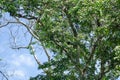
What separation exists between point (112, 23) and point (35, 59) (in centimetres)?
1256

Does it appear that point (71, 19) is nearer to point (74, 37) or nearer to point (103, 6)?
point (74, 37)

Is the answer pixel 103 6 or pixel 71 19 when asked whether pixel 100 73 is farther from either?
pixel 103 6

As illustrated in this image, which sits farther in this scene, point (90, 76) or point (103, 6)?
point (90, 76)

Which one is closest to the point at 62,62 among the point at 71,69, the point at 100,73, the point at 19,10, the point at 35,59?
the point at 71,69

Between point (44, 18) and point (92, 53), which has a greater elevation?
point (44, 18)

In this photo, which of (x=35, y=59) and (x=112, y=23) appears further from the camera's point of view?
(x=35, y=59)

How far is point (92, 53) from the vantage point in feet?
63.0

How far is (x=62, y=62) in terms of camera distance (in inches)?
800

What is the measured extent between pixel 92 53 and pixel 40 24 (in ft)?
10.2

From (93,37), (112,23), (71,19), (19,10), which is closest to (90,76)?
(93,37)

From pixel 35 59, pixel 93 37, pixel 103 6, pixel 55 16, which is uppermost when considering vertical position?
pixel 103 6

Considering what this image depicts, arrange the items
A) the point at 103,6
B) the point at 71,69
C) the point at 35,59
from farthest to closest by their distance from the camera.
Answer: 1. the point at 35,59
2. the point at 71,69
3. the point at 103,6

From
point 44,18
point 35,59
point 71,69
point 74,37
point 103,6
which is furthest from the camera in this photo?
point 35,59

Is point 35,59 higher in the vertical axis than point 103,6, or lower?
lower
